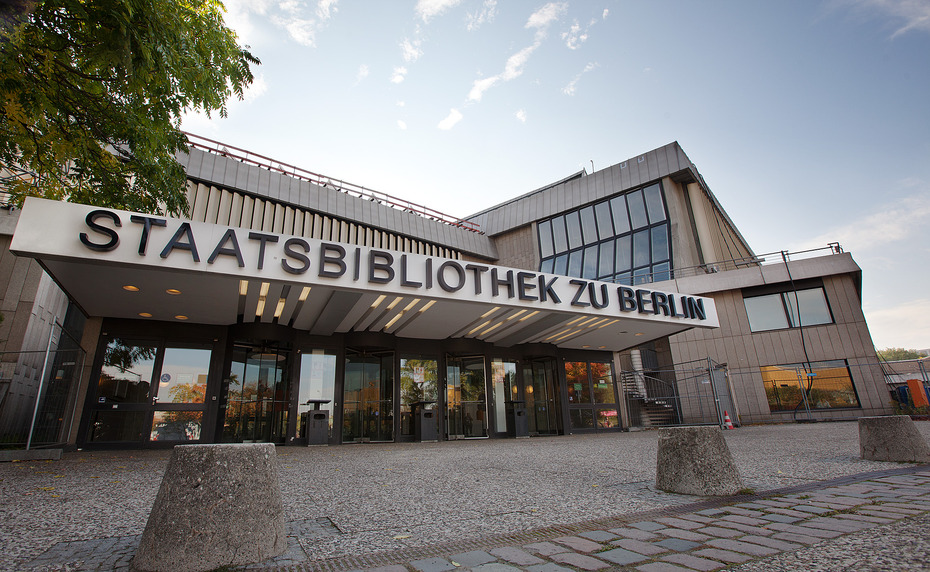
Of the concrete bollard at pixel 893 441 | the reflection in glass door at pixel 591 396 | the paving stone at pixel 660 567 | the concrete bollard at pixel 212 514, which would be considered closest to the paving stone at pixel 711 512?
the paving stone at pixel 660 567

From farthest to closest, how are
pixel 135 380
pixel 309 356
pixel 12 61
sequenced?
1. pixel 309 356
2. pixel 135 380
3. pixel 12 61

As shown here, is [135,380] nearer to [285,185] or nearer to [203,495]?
[285,185]

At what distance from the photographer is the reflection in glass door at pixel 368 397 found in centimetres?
1321

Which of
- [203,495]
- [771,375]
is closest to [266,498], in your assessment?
[203,495]

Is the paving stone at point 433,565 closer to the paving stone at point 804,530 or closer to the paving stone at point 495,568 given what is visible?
the paving stone at point 495,568

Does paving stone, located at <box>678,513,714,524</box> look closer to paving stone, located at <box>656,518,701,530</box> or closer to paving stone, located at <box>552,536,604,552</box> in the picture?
paving stone, located at <box>656,518,701,530</box>

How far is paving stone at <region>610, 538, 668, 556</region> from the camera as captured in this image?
2486mm

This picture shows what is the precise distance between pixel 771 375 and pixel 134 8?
22380mm

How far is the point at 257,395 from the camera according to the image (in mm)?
12578

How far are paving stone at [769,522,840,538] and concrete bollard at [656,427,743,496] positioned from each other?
102 cm

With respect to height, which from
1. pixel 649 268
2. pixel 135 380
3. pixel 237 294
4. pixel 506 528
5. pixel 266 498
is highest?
pixel 649 268

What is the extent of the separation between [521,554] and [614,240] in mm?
22362

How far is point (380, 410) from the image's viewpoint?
13.7 m

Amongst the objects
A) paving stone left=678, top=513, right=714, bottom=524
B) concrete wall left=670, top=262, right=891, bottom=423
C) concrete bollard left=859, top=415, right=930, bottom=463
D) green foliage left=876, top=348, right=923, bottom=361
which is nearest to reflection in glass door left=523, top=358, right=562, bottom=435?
concrete wall left=670, top=262, right=891, bottom=423
